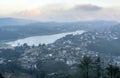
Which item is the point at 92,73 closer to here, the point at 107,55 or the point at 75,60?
the point at 75,60

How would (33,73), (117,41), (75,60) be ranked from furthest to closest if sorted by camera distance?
(117,41) → (75,60) → (33,73)

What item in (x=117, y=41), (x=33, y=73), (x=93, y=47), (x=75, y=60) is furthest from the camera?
(x=117, y=41)

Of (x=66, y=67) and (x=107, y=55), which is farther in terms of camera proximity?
(x=107, y=55)

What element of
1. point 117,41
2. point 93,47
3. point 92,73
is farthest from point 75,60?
point 117,41

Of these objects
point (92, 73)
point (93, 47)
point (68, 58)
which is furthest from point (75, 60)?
point (92, 73)

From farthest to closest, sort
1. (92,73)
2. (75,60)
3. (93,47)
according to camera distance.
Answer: (93,47), (75,60), (92,73)

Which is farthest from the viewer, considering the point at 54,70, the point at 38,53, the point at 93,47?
the point at 93,47

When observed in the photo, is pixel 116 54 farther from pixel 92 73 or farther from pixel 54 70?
pixel 92 73

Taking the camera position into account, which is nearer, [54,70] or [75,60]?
[54,70]
